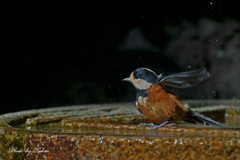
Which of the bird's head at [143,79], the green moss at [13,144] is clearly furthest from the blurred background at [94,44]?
the green moss at [13,144]

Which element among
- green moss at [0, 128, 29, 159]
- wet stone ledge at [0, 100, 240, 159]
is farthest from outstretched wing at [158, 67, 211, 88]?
green moss at [0, 128, 29, 159]

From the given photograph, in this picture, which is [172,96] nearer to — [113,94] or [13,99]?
[113,94]

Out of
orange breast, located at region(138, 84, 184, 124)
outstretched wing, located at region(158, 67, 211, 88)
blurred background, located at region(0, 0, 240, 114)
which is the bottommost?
orange breast, located at region(138, 84, 184, 124)

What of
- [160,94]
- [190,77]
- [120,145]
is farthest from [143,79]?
[120,145]

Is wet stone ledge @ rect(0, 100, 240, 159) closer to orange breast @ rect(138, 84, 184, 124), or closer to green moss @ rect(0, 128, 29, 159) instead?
green moss @ rect(0, 128, 29, 159)

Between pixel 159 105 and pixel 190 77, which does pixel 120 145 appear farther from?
pixel 190 77

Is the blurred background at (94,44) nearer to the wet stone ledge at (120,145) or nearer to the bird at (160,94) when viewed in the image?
the bird at (160,94)
